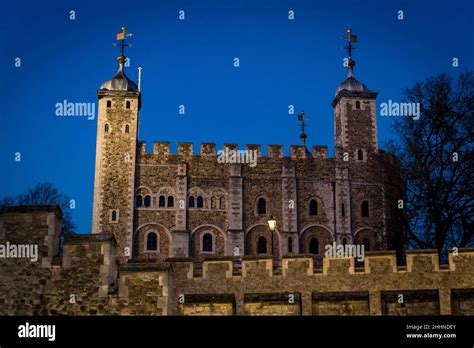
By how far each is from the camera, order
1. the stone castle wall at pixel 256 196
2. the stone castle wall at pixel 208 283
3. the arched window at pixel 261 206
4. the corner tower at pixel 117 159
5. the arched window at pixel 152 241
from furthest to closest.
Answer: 1. the arched window at pixel 261 206
2. the stone castle wall at pixel 256 196
3. the arched window at pixel 152 241
4. the corner tower at pixel 117 159
5. the stone castle wall at pixel 208 283

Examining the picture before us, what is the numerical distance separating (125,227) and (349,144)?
15.8 metres

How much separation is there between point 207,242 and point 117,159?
25.6 feet

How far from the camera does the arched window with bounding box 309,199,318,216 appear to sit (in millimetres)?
49312

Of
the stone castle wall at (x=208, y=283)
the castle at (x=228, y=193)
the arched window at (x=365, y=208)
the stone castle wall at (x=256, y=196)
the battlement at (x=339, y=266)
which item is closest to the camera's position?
the stone castle wall at (x=208, y=283)

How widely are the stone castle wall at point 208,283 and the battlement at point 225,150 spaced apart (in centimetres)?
3023

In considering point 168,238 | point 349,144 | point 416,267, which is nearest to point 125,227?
point 168,238

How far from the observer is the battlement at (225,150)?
4903 centimetres

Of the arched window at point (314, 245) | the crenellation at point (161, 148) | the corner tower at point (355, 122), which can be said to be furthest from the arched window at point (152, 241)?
the corner tower at point (355, 122)

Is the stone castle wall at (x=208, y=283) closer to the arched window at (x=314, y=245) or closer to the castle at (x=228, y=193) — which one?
the castle at (x=228, y=193)

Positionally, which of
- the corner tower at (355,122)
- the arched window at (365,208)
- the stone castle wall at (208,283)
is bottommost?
the stone castle wall at (208,283)

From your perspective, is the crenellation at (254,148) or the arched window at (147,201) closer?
the arched window at (147,201)

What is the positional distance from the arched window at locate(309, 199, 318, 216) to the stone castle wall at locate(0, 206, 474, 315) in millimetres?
30623

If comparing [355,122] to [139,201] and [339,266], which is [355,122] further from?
[339,266]

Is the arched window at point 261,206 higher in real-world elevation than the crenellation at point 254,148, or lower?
lower
